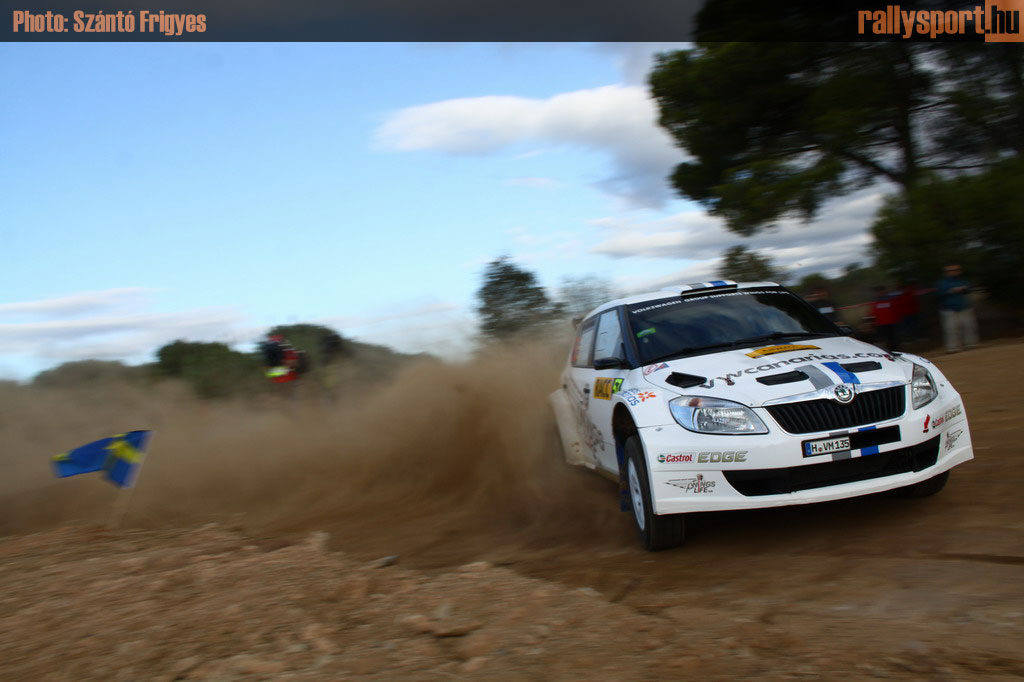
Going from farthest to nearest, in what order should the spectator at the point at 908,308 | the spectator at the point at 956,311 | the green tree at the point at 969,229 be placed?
1. the spectator at the point at 908,308
2. the green tree at the point at 969,229
3. the spectator at the point at 956,311

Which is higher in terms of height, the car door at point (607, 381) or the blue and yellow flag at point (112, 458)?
the car door at point (607, 381)

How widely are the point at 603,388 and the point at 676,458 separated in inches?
52.4

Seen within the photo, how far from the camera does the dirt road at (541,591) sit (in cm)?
321

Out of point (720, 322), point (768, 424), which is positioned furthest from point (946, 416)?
point (720, 322)

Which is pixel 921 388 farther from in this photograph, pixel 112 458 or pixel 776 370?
pixel 112 458

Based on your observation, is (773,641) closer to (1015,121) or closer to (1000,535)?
(1000,535)

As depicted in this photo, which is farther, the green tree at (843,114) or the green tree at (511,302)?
the green tree at (511,302)

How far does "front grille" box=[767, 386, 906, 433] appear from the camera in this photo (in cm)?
452

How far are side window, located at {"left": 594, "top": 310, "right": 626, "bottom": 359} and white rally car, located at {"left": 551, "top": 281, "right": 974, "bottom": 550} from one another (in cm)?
30

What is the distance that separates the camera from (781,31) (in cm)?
1714

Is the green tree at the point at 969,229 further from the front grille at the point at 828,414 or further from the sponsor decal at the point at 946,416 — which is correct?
the front grille at the point at 828,414

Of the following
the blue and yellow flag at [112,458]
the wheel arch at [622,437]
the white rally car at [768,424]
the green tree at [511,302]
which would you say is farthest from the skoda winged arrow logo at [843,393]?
the green tree at [511,302]

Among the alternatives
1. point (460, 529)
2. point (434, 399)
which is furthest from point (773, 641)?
point (434, 399)

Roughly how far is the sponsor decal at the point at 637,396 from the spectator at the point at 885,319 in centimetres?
1115
